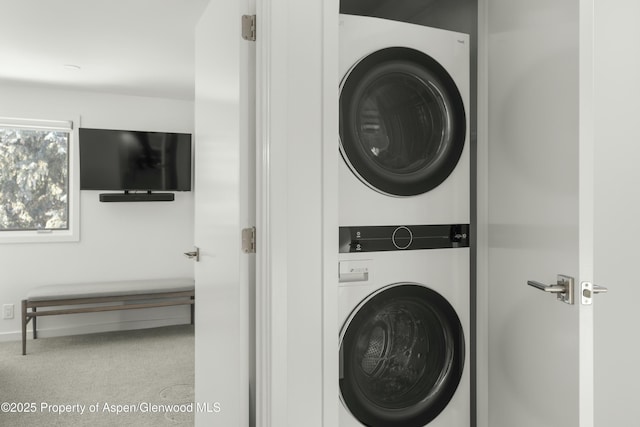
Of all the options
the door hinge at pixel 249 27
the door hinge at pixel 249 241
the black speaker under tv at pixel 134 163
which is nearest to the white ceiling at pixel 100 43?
the black speaker under tv at pixel 134 163

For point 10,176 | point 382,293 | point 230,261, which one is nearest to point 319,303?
point 382,293

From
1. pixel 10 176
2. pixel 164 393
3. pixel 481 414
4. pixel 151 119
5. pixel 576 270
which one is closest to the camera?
pixel 576 270

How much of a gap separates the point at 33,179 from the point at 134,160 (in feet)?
3.31

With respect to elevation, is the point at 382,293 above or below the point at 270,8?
below

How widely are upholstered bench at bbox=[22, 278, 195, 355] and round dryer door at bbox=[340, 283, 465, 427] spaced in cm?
307

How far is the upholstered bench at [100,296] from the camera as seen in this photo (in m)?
3.94

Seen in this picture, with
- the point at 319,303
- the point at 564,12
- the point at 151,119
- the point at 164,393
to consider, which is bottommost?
the point at 164,393

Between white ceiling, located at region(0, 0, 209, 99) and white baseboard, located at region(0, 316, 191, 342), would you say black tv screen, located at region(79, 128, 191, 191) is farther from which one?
white baseboard, located at region(0, 316, 191, 342)

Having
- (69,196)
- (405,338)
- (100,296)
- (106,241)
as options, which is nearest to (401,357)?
(405,338)

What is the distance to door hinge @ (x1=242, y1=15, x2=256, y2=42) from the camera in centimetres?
156

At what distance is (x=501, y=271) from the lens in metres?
1.69

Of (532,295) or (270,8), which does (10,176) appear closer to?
(270,8)

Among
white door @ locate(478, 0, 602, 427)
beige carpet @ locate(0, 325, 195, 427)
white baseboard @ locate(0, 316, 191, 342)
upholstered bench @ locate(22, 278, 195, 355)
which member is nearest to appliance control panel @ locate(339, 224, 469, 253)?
white door @ locate(478, 0, 602, 427)

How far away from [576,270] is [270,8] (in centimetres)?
121
